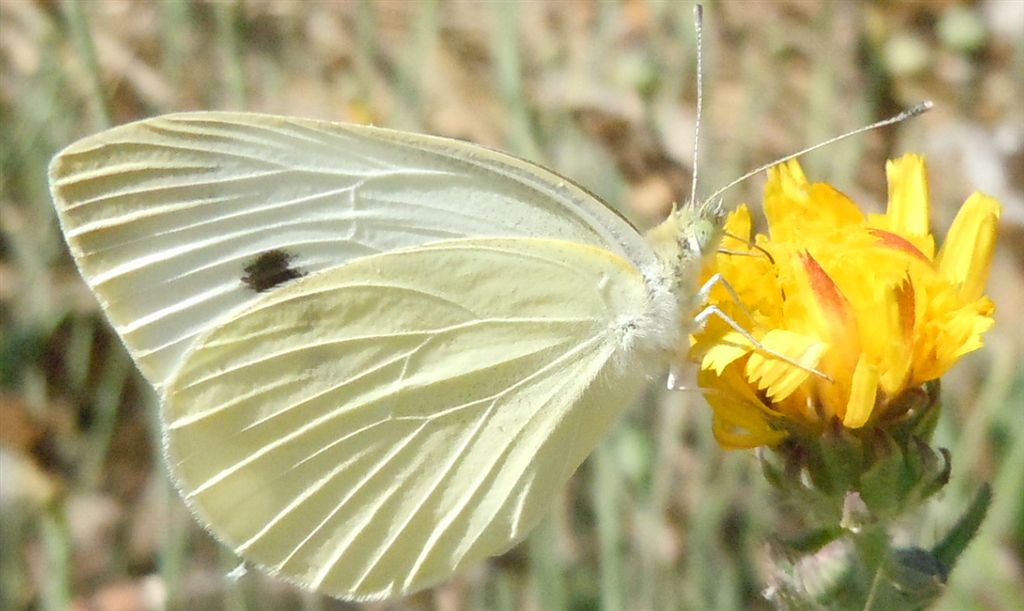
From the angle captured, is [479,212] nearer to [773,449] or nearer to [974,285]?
[773,449]

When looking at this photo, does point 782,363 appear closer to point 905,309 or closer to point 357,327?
point 905,309

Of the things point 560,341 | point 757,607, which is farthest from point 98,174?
point 757,607

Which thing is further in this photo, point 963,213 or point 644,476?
point 644,476

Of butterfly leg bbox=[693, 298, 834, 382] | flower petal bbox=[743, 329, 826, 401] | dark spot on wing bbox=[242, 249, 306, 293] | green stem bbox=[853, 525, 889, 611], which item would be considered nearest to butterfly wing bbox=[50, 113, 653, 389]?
dark spot on wing bbox=[242, 249, 306, 293]

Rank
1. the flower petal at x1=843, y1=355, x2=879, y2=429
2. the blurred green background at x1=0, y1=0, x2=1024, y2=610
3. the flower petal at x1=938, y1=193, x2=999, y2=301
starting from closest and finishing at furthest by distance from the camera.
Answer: the flower petal at x1=843, y1=355, x2=879, y2=429, the flower petal at x1=938, y1=193, x2=999, y2=301, the blurred green background at x1=0, y1=0, x2=1024, y2=610

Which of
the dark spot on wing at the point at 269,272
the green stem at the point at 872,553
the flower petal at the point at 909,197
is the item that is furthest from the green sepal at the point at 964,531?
the dark spot on wing at the point at 269,272

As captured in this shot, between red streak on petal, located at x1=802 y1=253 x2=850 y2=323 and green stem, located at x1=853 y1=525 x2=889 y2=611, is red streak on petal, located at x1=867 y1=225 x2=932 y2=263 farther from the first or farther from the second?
green stem, located at x1=853 y1=525 x2=889 y2=611

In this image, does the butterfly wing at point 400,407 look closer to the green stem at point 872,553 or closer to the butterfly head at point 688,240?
the butterfly head at point 688,240
